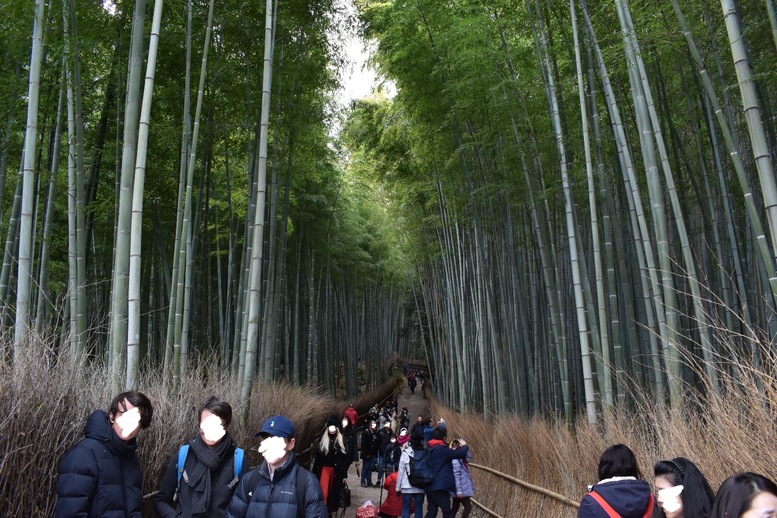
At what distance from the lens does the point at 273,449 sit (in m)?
2.10

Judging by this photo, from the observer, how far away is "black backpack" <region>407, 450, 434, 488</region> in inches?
184

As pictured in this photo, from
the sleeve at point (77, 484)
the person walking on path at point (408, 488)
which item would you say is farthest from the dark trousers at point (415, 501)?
the sleeve at point (77, 484)

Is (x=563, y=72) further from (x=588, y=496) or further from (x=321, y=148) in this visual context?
(x=588, y=496)

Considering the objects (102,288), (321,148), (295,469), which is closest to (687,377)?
(295,469)

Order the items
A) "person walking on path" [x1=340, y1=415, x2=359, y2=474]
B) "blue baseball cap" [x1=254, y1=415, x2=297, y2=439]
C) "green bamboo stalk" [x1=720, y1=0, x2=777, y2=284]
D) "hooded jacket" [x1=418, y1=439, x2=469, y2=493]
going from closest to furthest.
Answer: "blue baseball cap" [x1=254, y1=415, x2=297, y2=439] → "green bamboo stalk" [x1=720, y1=0, x2=777, y2=284] → "hooded jacket" [x1=418, y1=439, x2=469, y2=493] → "person walking on path" [x1=340, y1=415, x2=359, y2=474]

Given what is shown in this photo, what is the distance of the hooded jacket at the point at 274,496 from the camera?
2041 mm

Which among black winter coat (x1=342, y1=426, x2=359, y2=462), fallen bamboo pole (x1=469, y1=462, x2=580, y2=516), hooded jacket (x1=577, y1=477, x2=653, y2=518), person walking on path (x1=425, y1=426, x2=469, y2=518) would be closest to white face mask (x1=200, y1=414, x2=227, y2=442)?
hooded jacket (x1=577, y1=477, x2=653, y2=518)

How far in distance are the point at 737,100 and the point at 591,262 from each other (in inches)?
78.1

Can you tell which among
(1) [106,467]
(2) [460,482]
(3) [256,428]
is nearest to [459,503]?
(2) [460,482]

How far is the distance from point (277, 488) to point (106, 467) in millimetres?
512

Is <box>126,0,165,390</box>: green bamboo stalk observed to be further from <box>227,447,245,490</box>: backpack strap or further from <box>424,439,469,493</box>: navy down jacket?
<box>424,439,469,493</box>: navy down jacket

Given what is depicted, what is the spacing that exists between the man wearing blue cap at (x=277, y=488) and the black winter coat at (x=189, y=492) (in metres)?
0.08

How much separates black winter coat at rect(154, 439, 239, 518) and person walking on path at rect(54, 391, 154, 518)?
11cm

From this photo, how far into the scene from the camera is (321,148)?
8766 mm
